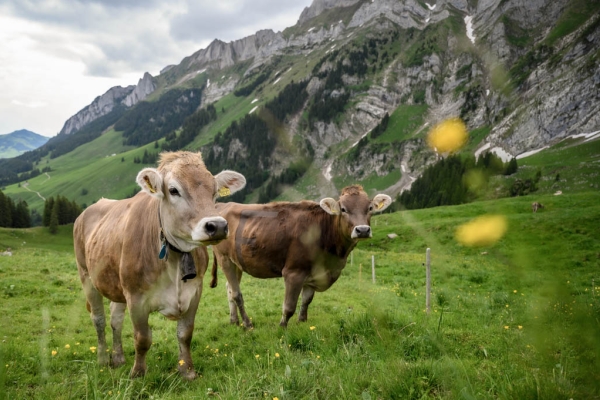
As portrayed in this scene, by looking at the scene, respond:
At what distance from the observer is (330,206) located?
302 inches

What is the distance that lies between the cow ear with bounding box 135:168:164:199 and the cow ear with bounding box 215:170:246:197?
87 centimetres

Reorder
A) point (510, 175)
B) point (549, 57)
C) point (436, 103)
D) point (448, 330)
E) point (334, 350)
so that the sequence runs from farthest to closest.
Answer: point (436, 103), point (549, 57), point (510, 175), point (448, 330), point (334, 350)

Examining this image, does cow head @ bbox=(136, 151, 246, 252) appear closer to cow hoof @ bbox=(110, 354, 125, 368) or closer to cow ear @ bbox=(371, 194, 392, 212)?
cow hoof @ bbox=(110, 354, 125, 368)

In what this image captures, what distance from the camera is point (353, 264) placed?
82.8 feet

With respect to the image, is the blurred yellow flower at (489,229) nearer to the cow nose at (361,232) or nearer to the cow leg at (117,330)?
the cow nose at (361,232)

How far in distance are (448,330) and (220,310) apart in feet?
24.8

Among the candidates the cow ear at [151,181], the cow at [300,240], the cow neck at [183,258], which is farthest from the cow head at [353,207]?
the cow ear at [151,181]

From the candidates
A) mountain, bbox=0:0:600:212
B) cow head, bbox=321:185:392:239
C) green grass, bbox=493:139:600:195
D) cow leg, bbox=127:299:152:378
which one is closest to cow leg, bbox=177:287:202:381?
cow leg, bbox=127:299:152:378

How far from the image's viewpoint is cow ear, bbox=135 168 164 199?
432 centimetres

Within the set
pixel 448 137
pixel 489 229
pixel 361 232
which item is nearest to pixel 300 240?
pixel 361 232

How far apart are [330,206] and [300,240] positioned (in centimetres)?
118

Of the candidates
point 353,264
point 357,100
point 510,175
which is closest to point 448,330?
point 353,264

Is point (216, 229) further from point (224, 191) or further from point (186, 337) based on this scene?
point (186, 337)

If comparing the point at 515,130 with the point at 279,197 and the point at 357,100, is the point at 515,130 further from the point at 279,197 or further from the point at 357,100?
the point at 279,197
